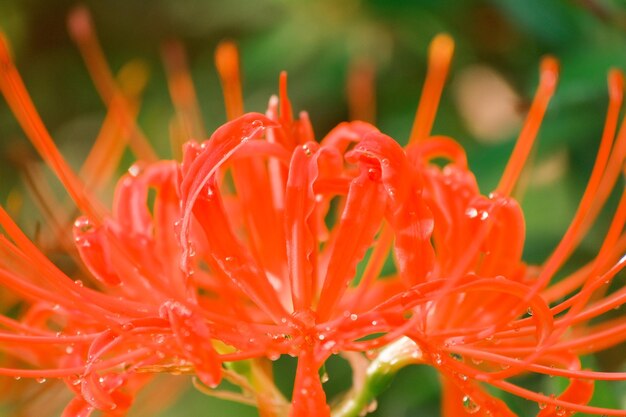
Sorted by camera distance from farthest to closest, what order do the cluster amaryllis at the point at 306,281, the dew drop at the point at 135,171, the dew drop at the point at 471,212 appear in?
1. the dew drop at the point at 135,171
2. the dew drop at the point at 471,212
3. the cluster amaryllis at the point at 306,281

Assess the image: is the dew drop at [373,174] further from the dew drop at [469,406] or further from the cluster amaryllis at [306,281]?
the dew drop at [469,406]

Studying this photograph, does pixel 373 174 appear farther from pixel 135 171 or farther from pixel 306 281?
pixel 135 171

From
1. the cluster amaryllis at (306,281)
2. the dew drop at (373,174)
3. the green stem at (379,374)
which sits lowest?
the green stem at (379,374)

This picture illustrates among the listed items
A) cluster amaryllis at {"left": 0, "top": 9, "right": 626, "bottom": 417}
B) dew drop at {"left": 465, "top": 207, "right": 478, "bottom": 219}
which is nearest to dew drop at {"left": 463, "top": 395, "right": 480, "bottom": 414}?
cluster amaryllis at {"left": 0, "top": 9, "right": 626, "bottom": 417}

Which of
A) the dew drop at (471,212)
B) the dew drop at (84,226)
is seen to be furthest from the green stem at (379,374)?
the dew drop at (84,226)

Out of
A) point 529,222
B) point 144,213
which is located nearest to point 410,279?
point 144,213

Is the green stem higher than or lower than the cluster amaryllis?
lower

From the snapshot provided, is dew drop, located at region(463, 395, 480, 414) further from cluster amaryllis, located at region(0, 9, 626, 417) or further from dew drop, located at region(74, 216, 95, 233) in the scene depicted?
dew drop, located at region(74, 216, 95, 233)

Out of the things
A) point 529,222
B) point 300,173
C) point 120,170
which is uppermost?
point 300,173

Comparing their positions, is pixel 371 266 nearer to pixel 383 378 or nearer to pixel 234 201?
pixel 383 378
